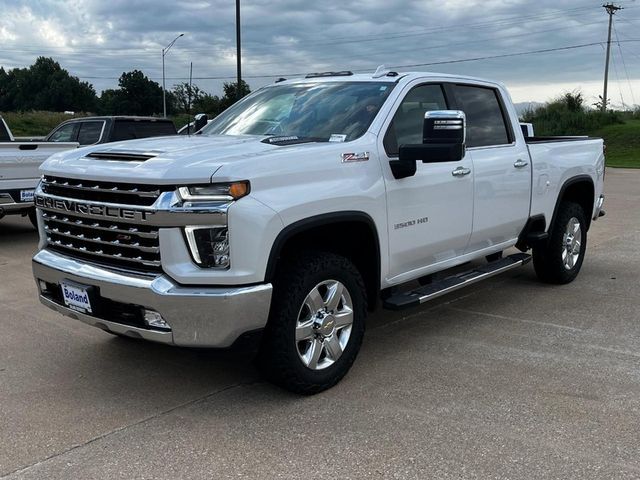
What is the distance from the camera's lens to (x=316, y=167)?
156 inches

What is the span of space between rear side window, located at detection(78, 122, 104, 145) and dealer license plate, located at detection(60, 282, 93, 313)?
928 cm

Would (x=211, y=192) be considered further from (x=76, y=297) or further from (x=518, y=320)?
(x=518, y=320)

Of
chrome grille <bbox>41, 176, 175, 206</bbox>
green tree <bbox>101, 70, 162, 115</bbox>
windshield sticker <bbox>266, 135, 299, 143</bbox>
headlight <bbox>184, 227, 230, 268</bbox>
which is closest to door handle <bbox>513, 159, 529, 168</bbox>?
windshield sticker <bbox>266, 135, 299, 143</bbox>

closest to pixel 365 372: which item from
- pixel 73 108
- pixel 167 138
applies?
pixel 167 138

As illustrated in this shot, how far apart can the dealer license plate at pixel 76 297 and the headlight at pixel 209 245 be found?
2.59 ft

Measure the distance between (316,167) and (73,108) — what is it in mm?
116253

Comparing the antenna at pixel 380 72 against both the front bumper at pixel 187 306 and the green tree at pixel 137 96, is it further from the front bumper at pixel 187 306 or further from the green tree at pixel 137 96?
the green tree at pixel 137 96

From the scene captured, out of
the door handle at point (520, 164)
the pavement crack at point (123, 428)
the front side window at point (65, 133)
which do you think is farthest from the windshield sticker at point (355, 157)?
the front side window at point (65, 133)

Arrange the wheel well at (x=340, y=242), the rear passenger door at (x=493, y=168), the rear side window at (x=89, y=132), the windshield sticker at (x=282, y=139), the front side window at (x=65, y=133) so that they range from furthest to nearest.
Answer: the front side window at (x=65, y=133)
the rear side window at (x=89, y=132)
the rear passenger door at (x=493, y=168)
the windshield sticker at (x=282, y=139)
the wheel well at (x=340, y=242)

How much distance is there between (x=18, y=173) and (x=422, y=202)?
6730 millimetres

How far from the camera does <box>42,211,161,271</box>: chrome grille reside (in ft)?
11.9

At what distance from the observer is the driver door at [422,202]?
451 cm

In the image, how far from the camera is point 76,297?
393 cm

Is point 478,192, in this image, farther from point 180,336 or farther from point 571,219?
point 180,336
